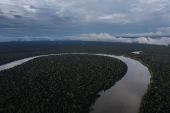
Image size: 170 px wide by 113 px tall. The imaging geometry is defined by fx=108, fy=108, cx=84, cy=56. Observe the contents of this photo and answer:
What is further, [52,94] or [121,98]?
[121,98]

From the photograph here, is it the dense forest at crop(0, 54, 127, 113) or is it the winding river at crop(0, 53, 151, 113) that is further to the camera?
the winding river at crop(0, 53, 151, 113)

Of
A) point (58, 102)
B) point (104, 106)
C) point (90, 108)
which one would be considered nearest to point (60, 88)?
point (58, 102)

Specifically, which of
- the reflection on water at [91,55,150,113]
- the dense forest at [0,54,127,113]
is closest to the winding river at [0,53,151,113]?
the reflection on water at [91,55,150,113]

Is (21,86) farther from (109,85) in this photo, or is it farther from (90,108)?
(109,85)

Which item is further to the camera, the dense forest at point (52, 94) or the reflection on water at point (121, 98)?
the reflection on water at point (121, 98)

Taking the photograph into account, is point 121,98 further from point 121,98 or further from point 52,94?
point 52,94

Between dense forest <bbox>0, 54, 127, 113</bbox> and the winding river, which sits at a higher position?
dense forest <bbox>0, 54, 127, 113</bbox>

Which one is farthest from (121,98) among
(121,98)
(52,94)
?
(52,94)

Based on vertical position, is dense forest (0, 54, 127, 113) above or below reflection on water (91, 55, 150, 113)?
above

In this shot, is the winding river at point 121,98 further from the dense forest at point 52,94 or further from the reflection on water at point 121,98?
the dense forest at point 52,94

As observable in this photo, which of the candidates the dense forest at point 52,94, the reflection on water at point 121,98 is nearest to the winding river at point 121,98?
the reflection on water at point 121,98

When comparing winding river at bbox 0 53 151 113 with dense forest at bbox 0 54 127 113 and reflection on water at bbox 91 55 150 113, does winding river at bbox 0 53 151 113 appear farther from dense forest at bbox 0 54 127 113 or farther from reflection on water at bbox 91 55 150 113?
dense forest at bbox 0 54 127 113
